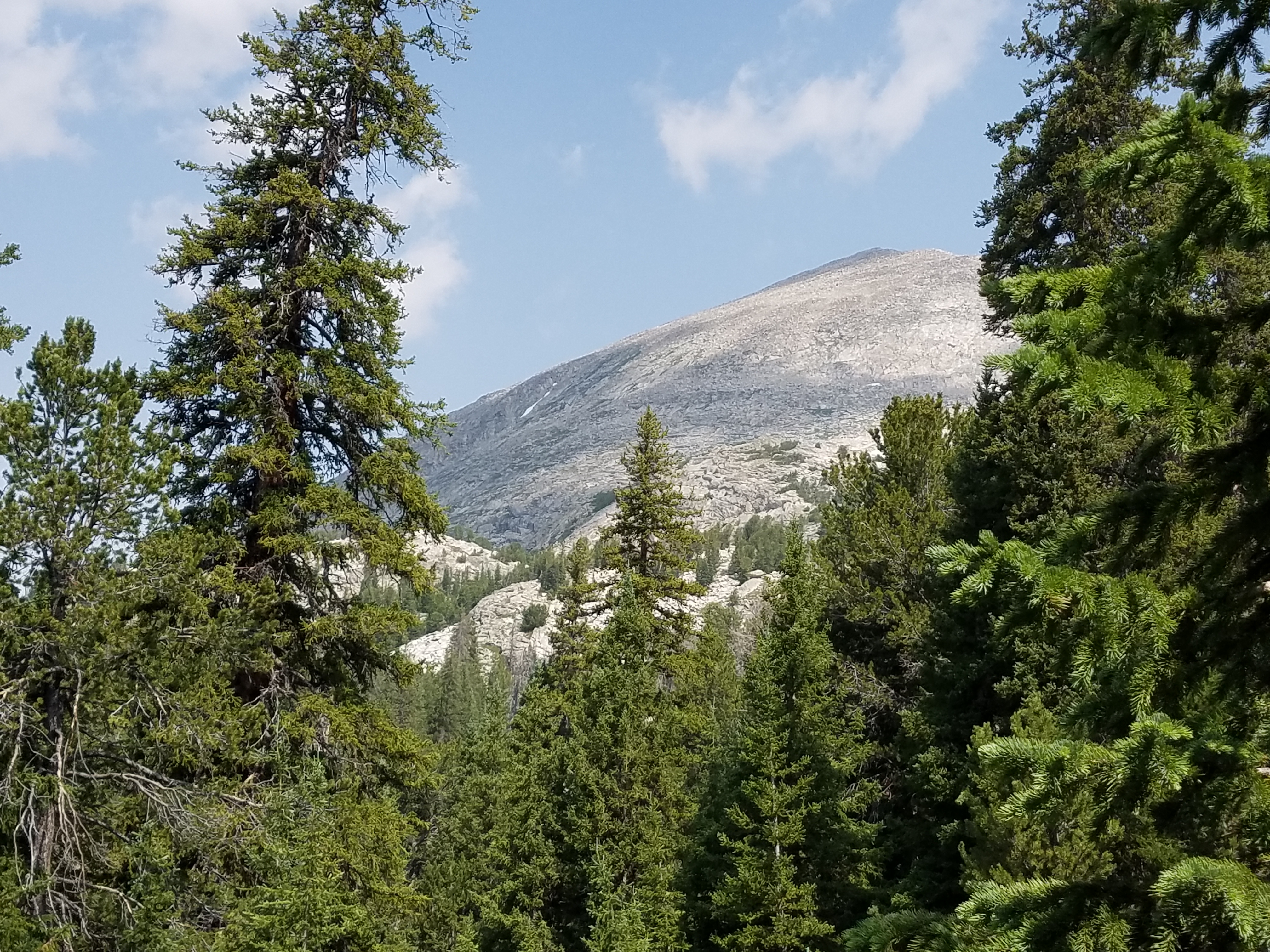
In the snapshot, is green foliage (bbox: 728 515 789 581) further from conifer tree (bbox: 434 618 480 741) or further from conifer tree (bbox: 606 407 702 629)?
conifer tree (bbox: 606 407 702 629)

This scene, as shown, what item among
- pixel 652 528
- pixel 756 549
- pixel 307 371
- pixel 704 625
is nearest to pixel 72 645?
pixel 307 371

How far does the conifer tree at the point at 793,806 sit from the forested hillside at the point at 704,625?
98 millimetres

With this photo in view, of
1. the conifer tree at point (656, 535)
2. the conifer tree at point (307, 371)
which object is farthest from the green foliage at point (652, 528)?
the conifer tree at point (307, 371)

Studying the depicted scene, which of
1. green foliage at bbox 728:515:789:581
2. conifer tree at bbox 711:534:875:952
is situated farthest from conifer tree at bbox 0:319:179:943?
green foliage at bbox 728:515:789:581

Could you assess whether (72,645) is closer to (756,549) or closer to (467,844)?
(467,844)

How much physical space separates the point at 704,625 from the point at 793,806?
8.58 metres

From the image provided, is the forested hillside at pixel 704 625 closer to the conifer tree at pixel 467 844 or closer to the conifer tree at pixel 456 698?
the conifer tree at pixel 467 844

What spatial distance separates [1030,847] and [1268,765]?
752 centimetres

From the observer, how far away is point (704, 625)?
27.5 metres

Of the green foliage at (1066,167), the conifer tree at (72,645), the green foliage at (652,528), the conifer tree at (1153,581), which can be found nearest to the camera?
the conifer tree at (1153,581)

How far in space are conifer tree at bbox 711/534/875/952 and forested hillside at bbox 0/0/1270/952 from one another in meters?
0.10

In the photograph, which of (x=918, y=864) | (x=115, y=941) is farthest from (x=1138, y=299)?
(x=918, y=864)

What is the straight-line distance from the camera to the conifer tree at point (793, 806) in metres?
18.6

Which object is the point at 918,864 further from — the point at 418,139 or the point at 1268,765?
the point at 418,139
